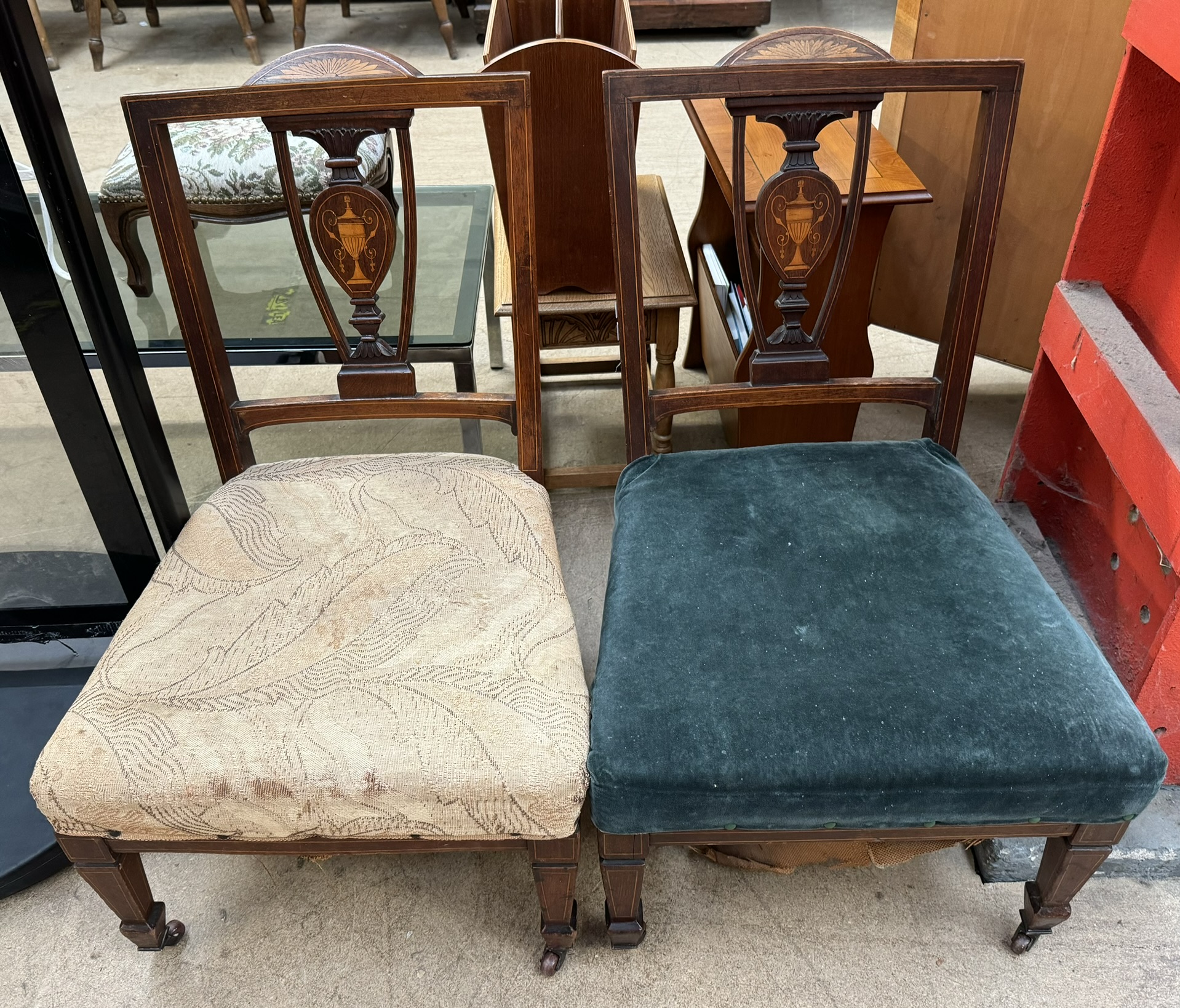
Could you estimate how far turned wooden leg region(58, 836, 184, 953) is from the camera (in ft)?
3.18

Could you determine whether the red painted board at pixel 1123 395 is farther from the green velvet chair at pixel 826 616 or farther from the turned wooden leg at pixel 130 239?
the turned wooden leg at pixel 130 239

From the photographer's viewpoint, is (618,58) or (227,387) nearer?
(227,387)

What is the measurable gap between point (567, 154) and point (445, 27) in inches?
126

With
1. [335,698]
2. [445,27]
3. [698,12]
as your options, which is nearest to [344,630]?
[335,698]

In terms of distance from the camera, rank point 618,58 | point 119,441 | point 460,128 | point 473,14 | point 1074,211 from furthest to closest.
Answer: point 473,14 < point 460,128 < point 119,441 < point 1074,211 < point 618,58

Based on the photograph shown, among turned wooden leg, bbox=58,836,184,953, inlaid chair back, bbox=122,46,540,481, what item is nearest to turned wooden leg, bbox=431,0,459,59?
inlaid chair back, bbox=122,46,540,481

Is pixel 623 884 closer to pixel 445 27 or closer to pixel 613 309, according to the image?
pixel 613 309

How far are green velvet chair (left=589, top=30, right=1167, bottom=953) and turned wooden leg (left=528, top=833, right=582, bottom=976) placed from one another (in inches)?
1.8

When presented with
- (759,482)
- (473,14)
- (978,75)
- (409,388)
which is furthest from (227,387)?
(473,14)

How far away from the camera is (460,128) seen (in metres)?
3.51

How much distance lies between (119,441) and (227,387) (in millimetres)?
793

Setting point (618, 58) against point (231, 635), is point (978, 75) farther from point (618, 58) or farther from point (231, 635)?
point (231, 635)

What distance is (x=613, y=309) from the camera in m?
1.73

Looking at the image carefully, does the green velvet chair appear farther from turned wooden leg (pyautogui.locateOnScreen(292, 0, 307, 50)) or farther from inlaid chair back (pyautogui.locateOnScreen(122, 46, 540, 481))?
turned wooden leg (pyautogui.locateOnScreen(292, 0, 307, 50))
